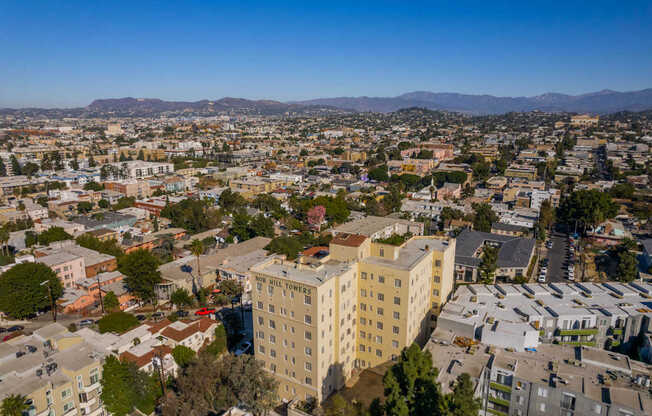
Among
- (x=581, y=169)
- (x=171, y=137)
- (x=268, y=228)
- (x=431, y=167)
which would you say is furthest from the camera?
(x=171, y=137)

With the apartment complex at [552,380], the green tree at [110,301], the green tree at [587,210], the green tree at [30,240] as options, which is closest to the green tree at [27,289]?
the green tree at [110,301]

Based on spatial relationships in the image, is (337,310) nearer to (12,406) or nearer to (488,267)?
(12,406)

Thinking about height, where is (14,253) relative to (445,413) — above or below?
below

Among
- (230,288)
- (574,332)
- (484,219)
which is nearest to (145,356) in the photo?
(230,288)

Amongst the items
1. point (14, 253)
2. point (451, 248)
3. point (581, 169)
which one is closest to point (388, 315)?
point (451, 248)

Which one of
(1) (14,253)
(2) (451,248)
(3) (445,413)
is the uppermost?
(2) (451,248)

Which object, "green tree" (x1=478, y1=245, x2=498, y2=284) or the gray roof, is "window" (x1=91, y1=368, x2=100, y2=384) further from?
the gray roof

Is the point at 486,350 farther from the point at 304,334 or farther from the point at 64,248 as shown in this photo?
the point at 64,248
